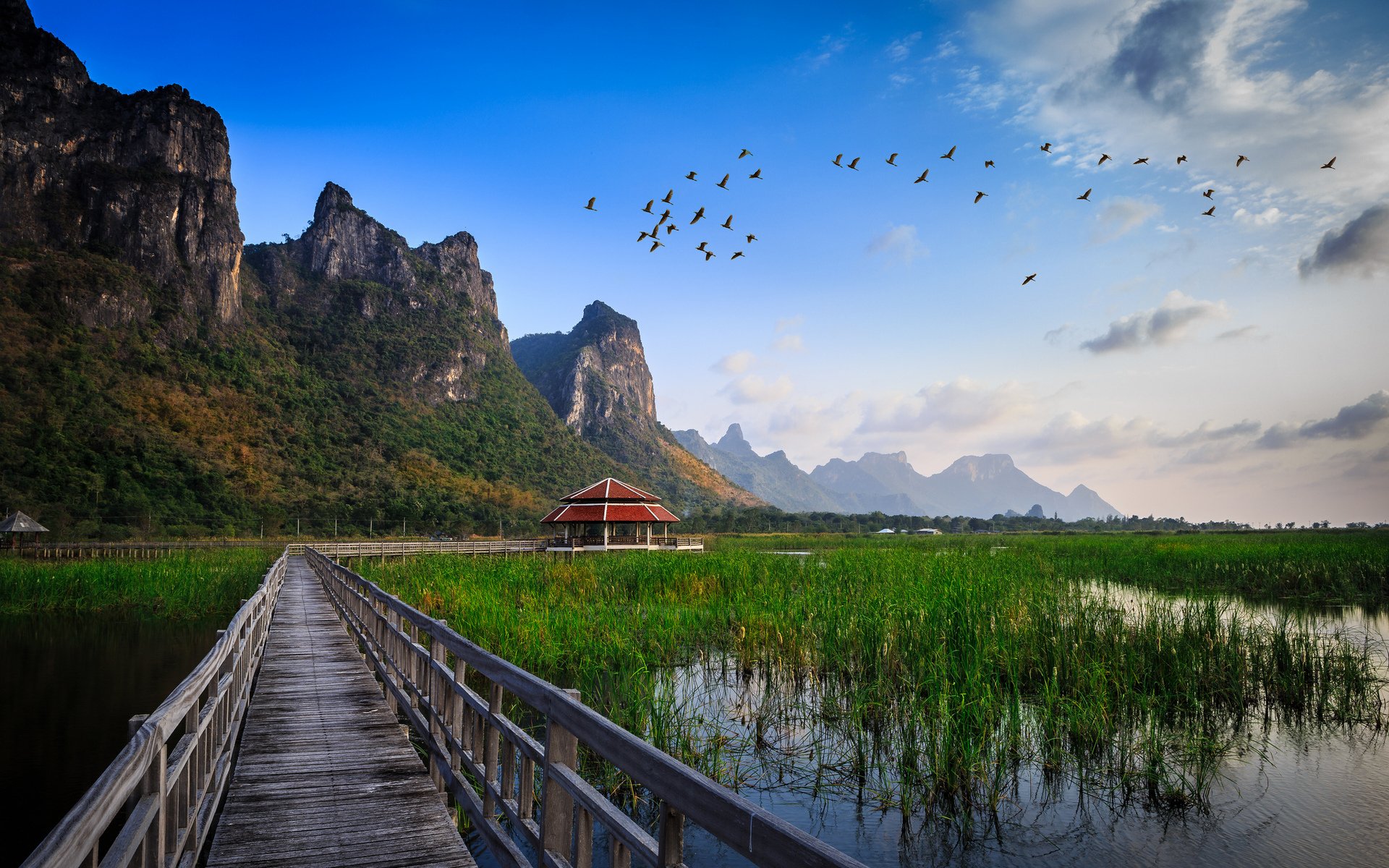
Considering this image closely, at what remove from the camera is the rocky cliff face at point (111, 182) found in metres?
70.0

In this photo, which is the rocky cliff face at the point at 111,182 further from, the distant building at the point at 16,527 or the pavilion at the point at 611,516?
the pavilion at the point at 611,516

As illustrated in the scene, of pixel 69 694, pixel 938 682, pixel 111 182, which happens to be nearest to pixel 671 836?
pixel 938 682

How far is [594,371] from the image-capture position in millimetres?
150000

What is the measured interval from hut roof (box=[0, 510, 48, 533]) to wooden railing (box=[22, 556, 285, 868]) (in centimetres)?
3422

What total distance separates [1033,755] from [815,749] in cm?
217

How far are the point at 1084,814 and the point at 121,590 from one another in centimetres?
2333

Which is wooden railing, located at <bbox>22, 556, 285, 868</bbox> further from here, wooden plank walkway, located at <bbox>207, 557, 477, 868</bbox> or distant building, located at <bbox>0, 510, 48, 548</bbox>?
distant building, located at <bbox>0, 510, 48, 548</bbox>

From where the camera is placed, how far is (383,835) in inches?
171

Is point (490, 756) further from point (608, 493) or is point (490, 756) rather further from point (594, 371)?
point (594, 371)

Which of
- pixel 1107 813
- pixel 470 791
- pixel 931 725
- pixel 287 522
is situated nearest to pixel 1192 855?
pixel 1107 813

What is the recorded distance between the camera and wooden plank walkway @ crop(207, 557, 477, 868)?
4.11 metres

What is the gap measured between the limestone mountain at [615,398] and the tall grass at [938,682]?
11215cm

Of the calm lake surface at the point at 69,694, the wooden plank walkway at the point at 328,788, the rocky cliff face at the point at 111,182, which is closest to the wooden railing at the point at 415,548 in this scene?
the calm lake surface at the point at 69,694

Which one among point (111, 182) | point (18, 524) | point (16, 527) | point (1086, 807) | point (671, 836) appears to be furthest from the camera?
point (111, 182)
